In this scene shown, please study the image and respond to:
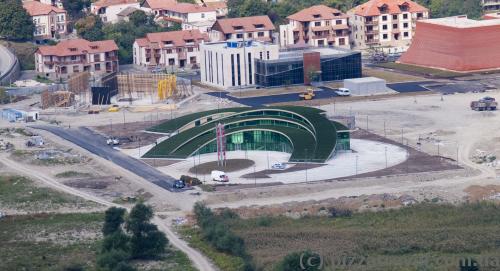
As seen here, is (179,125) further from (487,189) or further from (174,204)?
(487,189)

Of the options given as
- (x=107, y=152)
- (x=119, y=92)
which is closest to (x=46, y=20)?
(x=119, y=92)

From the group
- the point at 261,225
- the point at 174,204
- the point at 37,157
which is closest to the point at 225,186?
the point at 174,204

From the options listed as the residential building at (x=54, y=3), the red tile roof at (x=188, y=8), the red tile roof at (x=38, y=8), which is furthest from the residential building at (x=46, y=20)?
the red tile roof at (x=188, y=8)

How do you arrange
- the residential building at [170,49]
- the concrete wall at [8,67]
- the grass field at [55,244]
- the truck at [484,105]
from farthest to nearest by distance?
the residential building at [170,49], the concrete wall at [8,67], the truck at [484,105], the grass field at [55,244]

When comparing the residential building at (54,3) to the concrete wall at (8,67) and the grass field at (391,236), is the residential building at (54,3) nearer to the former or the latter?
the concrete wall at (8,67)

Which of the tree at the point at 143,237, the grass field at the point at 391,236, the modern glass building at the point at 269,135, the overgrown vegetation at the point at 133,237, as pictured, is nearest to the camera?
the grass field at the point at 391,236

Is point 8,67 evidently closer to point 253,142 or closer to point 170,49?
point 170,49

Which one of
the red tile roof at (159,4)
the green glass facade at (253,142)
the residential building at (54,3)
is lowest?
the green glass facade at (253,142)

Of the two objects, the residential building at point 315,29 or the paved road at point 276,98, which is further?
the residential building at point 315,29
